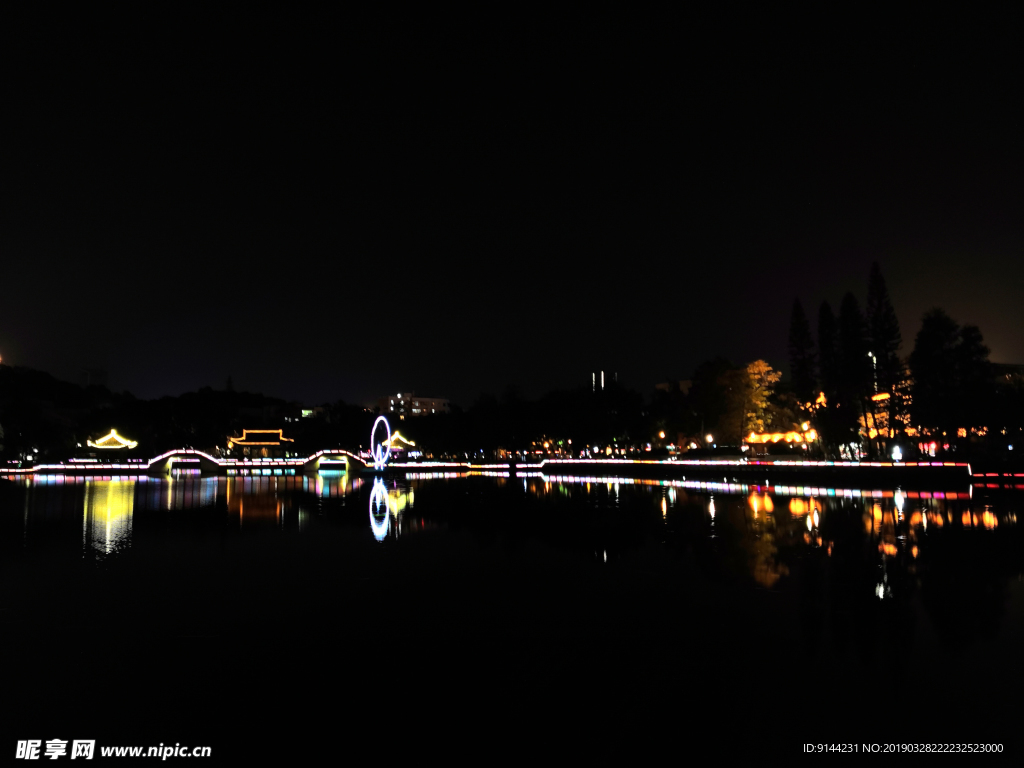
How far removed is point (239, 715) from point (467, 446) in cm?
8883

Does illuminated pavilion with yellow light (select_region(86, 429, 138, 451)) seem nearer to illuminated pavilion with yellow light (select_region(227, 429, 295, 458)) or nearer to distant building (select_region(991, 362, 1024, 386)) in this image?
illuminated pavilion with yellow light (select_region(227, 429, 295, 458))

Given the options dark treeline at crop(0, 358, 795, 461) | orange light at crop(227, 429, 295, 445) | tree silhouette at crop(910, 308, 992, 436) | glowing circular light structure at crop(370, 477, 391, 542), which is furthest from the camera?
orange light at crop(227, 429, 295, 445)

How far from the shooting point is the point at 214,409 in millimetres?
95000

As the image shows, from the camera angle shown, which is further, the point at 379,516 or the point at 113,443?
the point at 113,443

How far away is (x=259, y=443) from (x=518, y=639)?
93.8m

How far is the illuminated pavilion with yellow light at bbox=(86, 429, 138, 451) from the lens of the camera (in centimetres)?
8312

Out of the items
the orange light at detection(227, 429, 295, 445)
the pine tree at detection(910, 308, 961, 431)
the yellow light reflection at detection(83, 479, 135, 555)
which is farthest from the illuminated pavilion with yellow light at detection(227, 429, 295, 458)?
the pine tree at detection(910, 308, 961, 431)

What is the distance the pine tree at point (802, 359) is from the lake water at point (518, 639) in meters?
42.0

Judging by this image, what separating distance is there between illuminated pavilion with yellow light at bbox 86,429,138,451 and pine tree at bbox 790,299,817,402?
6940cm

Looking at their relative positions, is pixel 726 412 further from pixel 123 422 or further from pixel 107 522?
pixel 123 422

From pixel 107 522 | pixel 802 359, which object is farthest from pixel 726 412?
pixel 107 522

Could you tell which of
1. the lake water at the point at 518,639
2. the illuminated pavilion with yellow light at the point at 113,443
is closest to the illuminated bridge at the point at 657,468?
the illuminated pavilion with yellow light at the point at 113,443

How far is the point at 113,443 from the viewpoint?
8575 cm

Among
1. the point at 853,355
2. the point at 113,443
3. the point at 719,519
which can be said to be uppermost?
the point at 853,355
